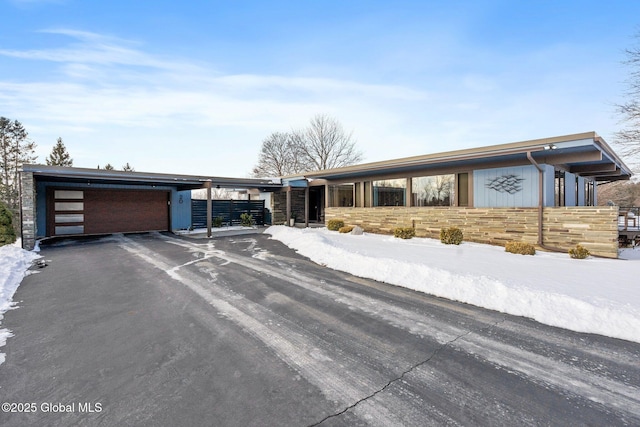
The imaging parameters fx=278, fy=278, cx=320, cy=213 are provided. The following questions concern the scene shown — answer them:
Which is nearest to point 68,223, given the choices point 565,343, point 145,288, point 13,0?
point 13,0

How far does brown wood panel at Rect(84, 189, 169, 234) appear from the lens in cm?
1579

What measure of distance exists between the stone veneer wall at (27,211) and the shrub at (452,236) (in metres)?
15.8

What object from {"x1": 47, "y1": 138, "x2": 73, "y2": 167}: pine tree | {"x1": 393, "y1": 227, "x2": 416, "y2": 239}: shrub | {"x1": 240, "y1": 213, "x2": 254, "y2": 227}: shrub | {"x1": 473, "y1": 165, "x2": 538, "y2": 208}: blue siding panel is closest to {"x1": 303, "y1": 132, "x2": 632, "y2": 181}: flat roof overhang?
{"x1": 473, "y1": 165, "x2": 538, "y2": 208}: blue siding panel

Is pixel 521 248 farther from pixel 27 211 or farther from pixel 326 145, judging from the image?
pixel 326 145

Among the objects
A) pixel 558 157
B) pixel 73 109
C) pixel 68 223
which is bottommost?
pixel 68 223

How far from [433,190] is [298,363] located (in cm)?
1110

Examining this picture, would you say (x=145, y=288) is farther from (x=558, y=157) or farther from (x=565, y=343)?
(x=558, y=157)

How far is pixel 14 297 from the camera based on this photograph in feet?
17.4

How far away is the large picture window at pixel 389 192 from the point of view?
44.7 feet

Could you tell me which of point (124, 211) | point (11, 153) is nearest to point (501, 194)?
point (124, 211)

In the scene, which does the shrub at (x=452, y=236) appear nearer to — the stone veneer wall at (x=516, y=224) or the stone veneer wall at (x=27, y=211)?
the stone veneer wall at (x=516, y=224)

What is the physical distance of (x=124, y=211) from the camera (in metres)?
16.8

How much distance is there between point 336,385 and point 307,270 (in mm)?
4835

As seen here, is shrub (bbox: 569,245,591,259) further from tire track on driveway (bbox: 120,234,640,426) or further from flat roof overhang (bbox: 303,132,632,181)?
tire track on driveway (bbox: 120,234,640,426)
